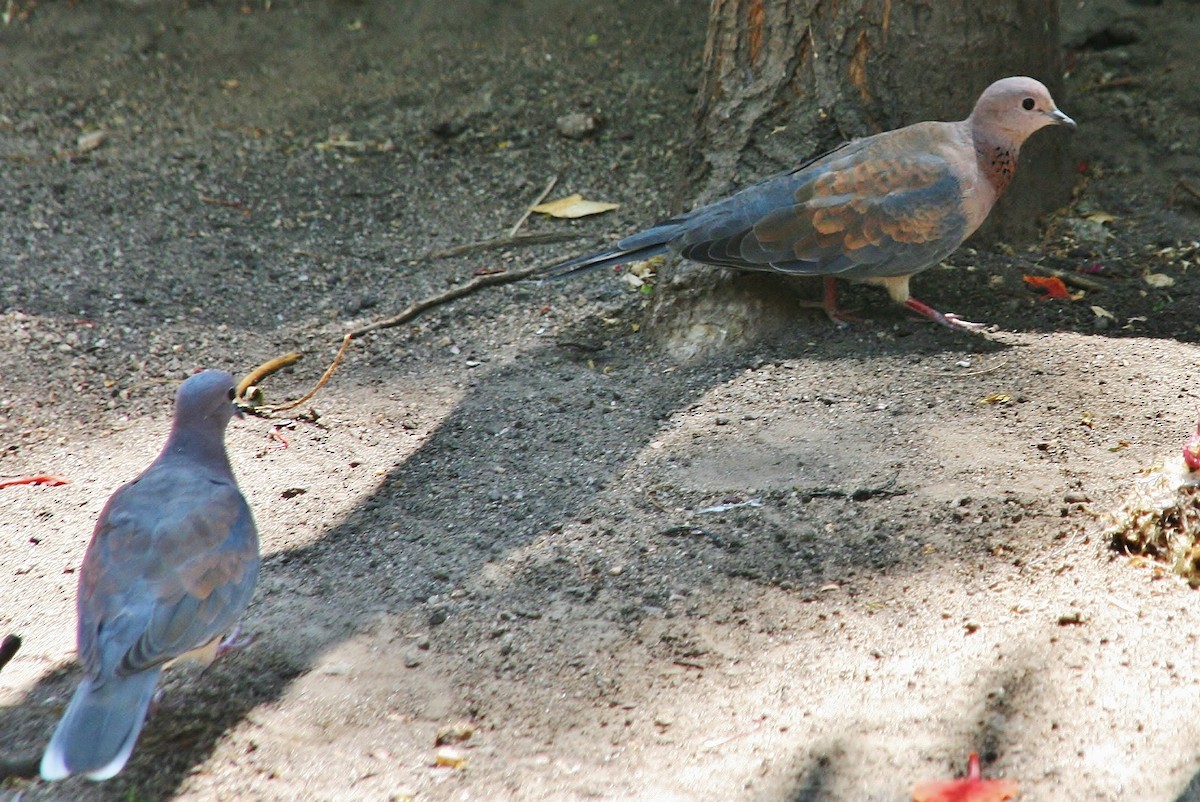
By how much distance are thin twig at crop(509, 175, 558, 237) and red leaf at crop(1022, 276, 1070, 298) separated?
205 cm

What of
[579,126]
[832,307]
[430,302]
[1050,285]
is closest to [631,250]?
[832,307]

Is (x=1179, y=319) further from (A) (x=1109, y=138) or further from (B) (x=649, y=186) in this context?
(B) (x=649, y=186)

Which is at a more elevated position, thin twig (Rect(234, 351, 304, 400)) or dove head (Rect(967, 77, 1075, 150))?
dove head (Rect(967, 77, 1075, 150))

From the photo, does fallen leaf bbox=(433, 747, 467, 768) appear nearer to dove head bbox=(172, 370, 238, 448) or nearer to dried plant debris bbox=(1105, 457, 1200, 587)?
dove head bbox=(172, 370, 238, 448)

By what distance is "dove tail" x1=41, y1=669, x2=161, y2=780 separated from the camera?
214cm

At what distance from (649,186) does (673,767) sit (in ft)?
11.0

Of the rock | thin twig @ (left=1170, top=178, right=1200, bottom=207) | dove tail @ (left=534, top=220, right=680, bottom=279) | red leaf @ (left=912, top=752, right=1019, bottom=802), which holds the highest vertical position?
the rock

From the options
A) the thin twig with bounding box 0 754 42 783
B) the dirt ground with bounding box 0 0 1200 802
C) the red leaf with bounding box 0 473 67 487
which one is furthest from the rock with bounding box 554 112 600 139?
the thin twig with bounding box 0 754 42 783

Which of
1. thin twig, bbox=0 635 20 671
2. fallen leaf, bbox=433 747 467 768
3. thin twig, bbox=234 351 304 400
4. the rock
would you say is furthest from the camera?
the rock

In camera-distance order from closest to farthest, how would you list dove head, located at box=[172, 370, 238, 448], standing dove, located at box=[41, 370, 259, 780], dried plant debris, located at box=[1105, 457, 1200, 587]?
standing dove, located at box=[41, 370, 259, 780]
dried plant debris, located at box=[1105, 457, 1200, 587]
dove head, located at box=[172, 370, 238, 448]

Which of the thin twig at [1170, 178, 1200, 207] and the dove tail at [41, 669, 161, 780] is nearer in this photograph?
the dove tail at [41, 669, 161, 780]

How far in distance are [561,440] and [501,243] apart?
5.29 feet

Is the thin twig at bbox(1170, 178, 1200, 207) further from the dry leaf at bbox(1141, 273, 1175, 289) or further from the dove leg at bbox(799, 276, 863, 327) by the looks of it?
the dove leg at bbox(799, 276, 863, 327)

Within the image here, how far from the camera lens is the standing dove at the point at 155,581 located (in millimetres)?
2211
